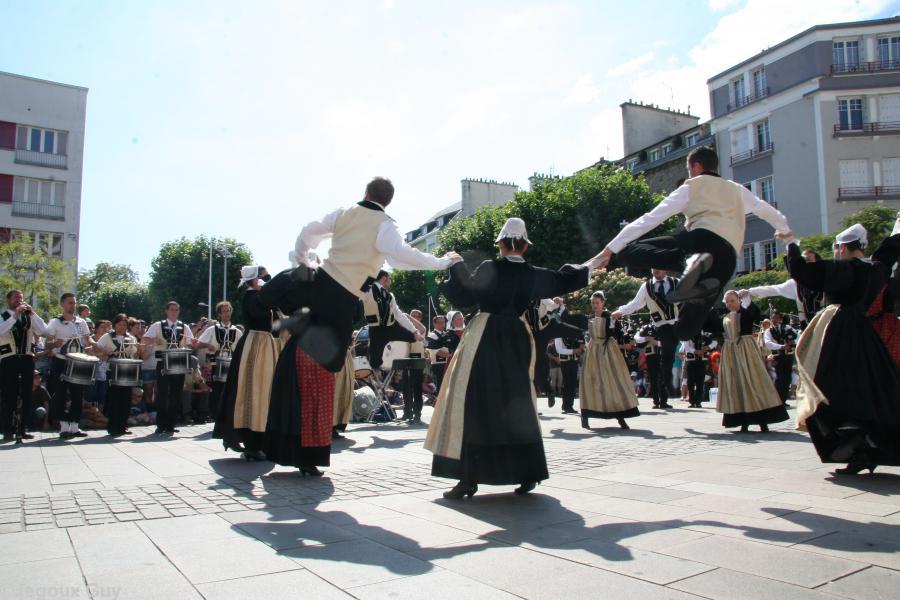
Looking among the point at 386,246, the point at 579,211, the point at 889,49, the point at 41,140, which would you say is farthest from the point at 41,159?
the point at 889,49

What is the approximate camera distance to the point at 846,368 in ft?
19.1

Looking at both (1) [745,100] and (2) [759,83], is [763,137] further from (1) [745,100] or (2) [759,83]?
(2) [759,83]

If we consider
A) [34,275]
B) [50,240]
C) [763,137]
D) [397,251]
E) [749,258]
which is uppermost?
[763,137]

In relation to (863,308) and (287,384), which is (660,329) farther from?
(287,384)

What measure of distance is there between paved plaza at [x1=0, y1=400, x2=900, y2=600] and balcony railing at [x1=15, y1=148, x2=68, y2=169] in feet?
137

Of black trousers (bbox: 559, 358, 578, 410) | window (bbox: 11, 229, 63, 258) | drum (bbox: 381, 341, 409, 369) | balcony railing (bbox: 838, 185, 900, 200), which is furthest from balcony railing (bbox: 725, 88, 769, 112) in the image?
window (bbox: 11, 229, 63, 258)

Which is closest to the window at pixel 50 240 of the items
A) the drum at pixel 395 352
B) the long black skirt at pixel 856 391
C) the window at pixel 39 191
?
the window at pixel 39 191

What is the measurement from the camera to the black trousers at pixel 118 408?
11055 millimetres

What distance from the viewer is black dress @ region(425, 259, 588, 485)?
201 inches

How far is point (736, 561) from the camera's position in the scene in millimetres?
3291

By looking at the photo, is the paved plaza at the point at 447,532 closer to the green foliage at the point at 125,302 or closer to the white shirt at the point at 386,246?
the white shirt at the point at 386,246

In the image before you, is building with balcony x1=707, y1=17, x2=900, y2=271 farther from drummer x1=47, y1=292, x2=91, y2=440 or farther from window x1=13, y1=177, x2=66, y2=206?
window x1=13, y1=177, x2=66, y2=206

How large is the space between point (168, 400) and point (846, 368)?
9.69 meters

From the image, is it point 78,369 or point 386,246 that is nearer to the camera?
point 386,246
